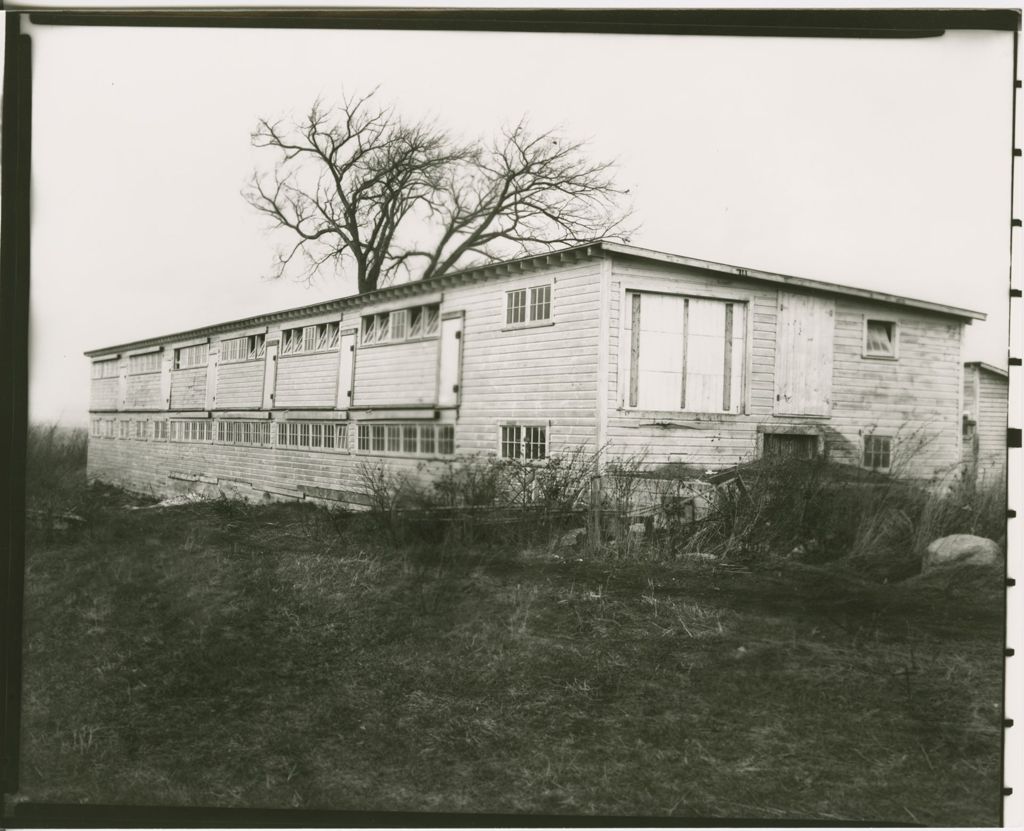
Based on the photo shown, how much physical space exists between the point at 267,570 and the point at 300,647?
470mm

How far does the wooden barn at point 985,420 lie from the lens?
3516 mm

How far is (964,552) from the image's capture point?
3.49m

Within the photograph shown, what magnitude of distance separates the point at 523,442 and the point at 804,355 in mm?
1672

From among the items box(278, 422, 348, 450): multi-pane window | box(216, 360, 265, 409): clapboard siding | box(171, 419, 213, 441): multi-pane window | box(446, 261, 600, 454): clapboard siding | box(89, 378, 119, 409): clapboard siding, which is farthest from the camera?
box(171, 419, 213, 441): multi-pane window

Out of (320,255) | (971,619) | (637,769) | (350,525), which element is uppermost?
(320,255)

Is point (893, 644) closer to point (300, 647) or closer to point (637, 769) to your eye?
point (637, 769)

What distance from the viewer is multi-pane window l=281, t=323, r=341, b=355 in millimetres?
3846

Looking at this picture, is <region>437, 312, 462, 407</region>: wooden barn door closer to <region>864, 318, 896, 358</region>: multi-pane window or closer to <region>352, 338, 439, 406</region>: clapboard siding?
<region>352, 338, 439, 406</region>: clapboard siding

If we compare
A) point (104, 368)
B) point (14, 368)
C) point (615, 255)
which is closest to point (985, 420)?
point (615, 255)

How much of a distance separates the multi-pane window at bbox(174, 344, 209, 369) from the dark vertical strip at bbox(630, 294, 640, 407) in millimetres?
2517

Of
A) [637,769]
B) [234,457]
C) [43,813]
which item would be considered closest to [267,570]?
[234,457]

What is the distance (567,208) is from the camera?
3.58 m

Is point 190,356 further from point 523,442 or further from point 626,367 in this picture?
point 626,367

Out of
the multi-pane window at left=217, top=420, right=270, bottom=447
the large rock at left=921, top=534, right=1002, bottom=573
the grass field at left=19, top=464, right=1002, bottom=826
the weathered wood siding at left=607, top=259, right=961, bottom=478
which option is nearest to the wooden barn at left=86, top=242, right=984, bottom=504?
the weathered wood siding at left=607, top=259, right=961, bottom=478
